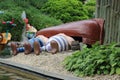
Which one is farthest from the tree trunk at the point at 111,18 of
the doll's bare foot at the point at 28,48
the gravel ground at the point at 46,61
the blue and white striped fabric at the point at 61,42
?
the doll's bare foot at the point at 28,48

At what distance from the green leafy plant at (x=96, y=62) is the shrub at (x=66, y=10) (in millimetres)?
10608

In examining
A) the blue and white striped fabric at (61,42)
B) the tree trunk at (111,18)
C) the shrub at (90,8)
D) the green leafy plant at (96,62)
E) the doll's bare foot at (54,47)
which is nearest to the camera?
the green leafy plant at (96,62)

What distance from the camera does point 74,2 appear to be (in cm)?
2212

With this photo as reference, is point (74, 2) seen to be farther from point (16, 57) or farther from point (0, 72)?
point (0, 72)

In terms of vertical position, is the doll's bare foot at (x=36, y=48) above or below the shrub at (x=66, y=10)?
below

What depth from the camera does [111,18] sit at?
44.6 ft

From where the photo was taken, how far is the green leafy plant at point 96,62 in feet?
32.7

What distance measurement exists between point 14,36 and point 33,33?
2.70ft

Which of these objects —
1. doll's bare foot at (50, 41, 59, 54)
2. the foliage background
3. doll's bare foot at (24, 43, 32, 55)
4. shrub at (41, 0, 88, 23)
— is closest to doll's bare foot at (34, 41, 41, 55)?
doll's bare foot at (24, 43, 32, 55)

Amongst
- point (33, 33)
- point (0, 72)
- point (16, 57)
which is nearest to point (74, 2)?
point (33, 33)

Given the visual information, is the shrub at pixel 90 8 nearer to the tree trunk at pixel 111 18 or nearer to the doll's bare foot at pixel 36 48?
the tree trunk at pixel 111 18

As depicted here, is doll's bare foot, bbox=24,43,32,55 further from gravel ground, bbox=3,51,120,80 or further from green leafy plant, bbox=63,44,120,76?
green leafy plant, bbox=63,44,120,76

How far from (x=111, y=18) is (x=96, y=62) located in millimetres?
3645

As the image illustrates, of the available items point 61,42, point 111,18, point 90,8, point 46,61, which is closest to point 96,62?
point 46,61
